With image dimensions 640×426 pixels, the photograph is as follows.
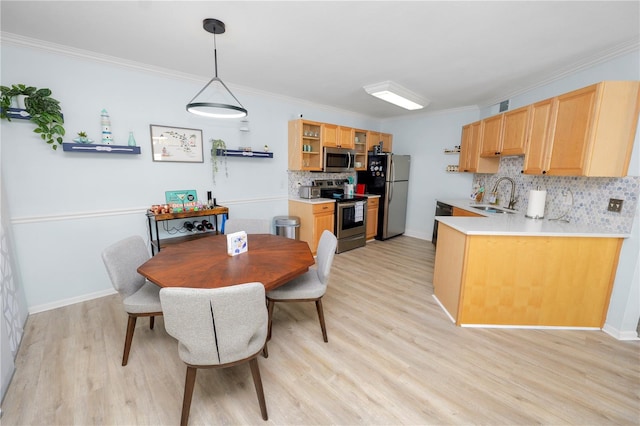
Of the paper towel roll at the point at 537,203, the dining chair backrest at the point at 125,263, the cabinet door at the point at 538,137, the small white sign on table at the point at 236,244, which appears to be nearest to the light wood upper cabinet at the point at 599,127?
the cabinet door at the point at 538,137

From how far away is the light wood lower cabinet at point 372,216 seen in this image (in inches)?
197

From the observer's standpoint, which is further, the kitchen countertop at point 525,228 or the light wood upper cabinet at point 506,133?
the light wood upper cabinet at point 506,133

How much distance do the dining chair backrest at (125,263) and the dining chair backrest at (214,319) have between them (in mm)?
824

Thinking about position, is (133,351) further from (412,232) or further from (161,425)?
(412,232)

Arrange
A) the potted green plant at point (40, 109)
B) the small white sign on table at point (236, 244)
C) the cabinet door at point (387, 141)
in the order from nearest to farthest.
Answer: the small white sign on table at point (236, 244) → the potted green plant at point (40, 109) → the cabinet door at point (387, 141)

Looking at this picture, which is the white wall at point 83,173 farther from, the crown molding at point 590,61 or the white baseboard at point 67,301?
the crown molding at point 590,61

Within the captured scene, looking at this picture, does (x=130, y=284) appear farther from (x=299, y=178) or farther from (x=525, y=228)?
(x=525, y=228)

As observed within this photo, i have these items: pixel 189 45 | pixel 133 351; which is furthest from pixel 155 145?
pixel 133 351

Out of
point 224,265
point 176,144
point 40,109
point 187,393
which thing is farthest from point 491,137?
point 40,109

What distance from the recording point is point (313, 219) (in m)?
4.08

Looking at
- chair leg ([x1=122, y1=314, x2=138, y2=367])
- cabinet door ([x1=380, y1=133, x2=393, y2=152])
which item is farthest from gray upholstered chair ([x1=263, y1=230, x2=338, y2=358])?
cabinet door ([x1=380, y1=133, x2=393, y2=152])

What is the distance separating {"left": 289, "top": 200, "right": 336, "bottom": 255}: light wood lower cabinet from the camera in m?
4.10

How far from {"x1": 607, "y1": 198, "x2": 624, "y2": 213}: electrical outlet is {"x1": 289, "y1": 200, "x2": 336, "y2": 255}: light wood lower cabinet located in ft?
10.2

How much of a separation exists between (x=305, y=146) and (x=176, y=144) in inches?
76.7
